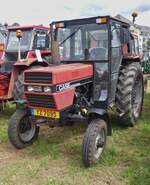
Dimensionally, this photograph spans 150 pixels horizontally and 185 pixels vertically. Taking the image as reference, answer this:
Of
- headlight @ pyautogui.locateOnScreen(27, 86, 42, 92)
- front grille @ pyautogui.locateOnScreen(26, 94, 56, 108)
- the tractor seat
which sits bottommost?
front grille @ pyautogui.locateOnScreen(26, 94, 56, 108)

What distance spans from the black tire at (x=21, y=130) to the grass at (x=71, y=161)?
114mm

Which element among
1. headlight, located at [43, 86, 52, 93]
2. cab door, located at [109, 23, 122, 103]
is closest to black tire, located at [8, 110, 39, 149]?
headlight, located at [43, 86, 52, 93]

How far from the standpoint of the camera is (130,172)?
4.10 m

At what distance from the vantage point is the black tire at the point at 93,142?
421cm

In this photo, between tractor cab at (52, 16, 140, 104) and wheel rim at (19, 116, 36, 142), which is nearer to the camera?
wheel rim at (19, 116, 36, 142)

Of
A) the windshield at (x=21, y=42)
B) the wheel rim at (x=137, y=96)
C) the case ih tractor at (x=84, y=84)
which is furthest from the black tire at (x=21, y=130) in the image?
the windshield at (x=21, y=42)

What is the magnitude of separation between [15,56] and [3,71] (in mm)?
674

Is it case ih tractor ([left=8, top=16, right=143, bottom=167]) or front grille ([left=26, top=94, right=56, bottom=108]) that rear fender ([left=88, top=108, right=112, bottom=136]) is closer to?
case ih tractor ([left=8, top=16, right=143, bottom=167])

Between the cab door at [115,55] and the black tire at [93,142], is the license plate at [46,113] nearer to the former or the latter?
the black tire at [93,142]

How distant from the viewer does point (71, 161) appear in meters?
4.47

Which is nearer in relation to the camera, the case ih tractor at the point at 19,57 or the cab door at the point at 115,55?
the cab door at the point at 115,55

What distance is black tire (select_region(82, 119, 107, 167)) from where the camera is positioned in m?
4.21

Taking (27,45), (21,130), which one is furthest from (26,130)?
(27,45)

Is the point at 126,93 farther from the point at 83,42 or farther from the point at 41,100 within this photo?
the point at 41,100
